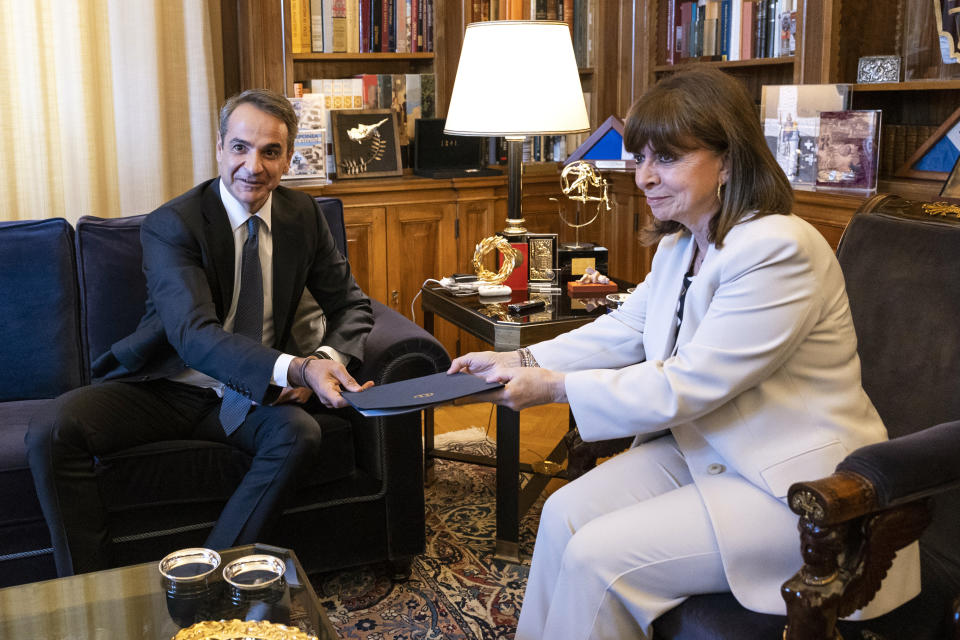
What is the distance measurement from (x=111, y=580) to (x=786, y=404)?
1.13 meters

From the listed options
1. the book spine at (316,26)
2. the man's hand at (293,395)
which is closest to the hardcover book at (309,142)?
the book spine at (316,26)

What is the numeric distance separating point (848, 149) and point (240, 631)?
2.28m

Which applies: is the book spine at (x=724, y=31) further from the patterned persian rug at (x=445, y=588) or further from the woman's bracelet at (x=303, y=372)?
the woman's bracelet at (x=303, y=372)

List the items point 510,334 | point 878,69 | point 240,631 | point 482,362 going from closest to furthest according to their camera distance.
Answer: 1. point 240,631
2. point 482,362
3. point 510,334
4. point 878,69

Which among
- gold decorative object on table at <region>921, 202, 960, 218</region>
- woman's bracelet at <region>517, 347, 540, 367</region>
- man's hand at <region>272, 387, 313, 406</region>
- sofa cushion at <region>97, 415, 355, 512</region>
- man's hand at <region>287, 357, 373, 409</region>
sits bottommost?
sofa cushion at <region>97, 415, 355, 512</region>

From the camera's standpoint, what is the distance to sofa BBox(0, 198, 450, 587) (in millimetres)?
2109

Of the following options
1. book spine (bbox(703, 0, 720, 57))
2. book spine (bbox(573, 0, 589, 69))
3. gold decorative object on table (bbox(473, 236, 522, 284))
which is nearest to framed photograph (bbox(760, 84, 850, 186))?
book spine (bbox(703, 0, 720, 57))

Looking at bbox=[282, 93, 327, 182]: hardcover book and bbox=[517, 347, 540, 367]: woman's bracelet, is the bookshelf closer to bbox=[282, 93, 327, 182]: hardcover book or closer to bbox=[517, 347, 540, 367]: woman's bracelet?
bbox=[517, 347, 540, 367]: woman's bracelet

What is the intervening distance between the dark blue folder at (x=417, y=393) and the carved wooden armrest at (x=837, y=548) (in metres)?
0.61

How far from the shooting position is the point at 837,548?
125 centimetres

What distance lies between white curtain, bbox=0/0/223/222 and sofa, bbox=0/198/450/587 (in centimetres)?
67

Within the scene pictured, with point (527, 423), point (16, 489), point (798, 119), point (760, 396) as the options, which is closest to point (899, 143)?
point (798, 119)

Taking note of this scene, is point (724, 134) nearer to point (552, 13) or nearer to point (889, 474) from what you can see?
point (889, 474)

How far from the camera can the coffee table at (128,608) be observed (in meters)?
1.47
